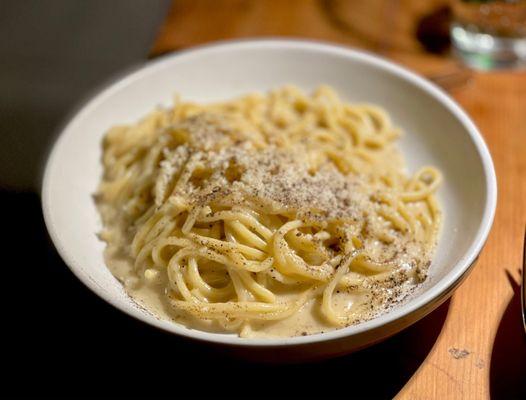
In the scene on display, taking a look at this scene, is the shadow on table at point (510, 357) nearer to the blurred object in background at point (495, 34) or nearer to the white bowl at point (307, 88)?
the white bowl at point (307, 88)

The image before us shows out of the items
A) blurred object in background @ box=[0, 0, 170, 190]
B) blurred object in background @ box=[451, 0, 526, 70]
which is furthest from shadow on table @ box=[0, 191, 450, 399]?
blurred object in background @ box=[0, 0, 170, 190]

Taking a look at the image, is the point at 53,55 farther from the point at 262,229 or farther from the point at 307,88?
the point at 262,229

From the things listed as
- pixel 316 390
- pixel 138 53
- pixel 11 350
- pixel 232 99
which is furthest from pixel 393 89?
pixel 138 53

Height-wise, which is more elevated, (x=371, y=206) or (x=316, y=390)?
(x=371, y=206)

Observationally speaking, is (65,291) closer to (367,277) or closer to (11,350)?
(11,350)

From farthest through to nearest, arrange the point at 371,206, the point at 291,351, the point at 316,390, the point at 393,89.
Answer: the point at 393,89 < the point at 371,206 < the point at 316,390 < the point at 291,351

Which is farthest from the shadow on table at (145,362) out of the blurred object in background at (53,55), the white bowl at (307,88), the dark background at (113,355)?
the blurred object in background at (53,55)

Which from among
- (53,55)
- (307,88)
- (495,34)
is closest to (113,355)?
(307,88)

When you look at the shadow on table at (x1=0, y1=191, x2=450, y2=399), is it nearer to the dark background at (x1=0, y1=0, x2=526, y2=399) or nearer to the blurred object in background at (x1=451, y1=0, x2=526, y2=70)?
the dark background at (x1=0, y1=0, x2=526, y2=399)
